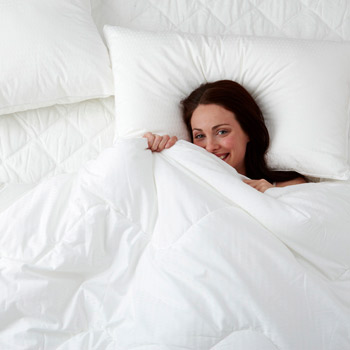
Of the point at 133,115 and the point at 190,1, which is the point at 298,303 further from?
Result: the point at 190,1

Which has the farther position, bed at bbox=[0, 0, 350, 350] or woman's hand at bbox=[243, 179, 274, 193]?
woman's hand at bbox=[243, 179, 274, 193]

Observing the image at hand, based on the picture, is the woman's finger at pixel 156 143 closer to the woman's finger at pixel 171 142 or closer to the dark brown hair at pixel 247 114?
the woman's finger at pixel 171 142

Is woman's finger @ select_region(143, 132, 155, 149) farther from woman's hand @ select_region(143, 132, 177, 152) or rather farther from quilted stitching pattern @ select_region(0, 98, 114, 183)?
quilted stitching pattern @ select_region(0, 98, 114, 183)

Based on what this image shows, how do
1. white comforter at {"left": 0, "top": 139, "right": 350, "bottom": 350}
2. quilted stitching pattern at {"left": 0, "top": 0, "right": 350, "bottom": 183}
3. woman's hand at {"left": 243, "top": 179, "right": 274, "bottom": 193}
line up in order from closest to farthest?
white comforter at {"left": 0, "top": 139, "right": 350, "bottom": 350} → woman's hand at {"left": 243, "top": 179, "right": 274, "bottom": 193} → quilted stitching pattern at {"left": 0, "top": 0, "right": 350, "bottom": 183}

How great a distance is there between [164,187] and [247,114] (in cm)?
45

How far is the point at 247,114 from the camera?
5.00 feet

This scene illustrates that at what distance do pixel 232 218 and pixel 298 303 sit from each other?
0.24 metres

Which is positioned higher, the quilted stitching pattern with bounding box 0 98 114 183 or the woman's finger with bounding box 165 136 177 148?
the woman's finger with bounding box 165 136 177 148

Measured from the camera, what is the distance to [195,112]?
5.05 ft

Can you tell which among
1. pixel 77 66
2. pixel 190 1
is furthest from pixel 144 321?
pixel 190 1

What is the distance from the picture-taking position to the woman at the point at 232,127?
1518mm

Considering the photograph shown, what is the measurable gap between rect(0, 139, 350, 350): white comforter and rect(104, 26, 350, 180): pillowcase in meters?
0.22

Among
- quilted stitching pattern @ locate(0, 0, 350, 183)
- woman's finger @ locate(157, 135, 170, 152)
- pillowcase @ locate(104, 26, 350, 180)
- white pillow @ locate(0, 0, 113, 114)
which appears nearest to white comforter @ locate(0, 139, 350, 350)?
woman's finger @ locate(157, 135, 170, 152)

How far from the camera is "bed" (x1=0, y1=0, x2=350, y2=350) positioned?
0.98m
